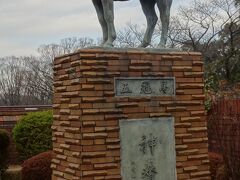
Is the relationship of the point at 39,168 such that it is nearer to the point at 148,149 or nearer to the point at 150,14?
the point at 148,149

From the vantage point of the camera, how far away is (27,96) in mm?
41156

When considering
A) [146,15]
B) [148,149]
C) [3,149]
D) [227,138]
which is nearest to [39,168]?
[3,149]

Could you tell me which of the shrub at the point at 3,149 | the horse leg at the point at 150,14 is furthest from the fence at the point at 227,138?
the shrub at the point at 3,149

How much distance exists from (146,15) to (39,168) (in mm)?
4836

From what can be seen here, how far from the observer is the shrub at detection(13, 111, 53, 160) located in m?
12.4

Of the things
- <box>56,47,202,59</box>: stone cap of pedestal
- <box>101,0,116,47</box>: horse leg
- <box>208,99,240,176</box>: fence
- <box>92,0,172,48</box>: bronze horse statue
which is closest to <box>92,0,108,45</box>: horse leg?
<box>92,0,172,48</box>: bronze horse statue

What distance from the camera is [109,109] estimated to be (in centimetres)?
530

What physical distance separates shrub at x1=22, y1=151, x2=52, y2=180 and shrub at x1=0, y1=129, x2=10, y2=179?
Answer: 4.78 ft

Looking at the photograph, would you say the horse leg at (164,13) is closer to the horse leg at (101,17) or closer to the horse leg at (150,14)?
the horse leg at (150,14)

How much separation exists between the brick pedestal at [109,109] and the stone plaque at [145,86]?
6 cm

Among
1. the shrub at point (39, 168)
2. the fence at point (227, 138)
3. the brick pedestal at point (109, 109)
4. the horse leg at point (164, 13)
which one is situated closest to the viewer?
→ the brick pedestal at point (109, 109)

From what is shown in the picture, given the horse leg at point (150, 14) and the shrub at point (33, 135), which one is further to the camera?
the shrub at point (33, 135)

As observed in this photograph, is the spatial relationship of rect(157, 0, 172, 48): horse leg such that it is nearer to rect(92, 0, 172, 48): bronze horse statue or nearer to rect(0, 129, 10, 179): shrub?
rect(92, 0, 172, 48): bronze horse statue

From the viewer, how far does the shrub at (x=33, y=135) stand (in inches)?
486
